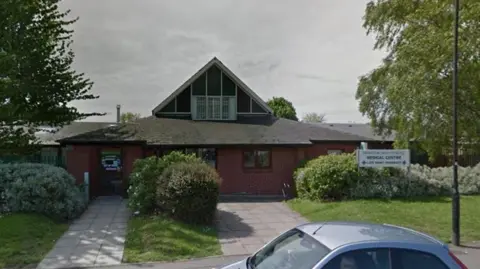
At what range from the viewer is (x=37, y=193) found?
10977mm

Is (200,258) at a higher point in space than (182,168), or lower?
lower

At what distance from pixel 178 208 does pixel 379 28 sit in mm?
16897

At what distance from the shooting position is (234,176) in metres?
17.5

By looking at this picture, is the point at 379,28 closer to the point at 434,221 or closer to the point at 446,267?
the point at 434,221

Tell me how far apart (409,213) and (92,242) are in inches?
360

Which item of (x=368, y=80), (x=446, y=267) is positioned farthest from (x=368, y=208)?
(x=368, y=80)

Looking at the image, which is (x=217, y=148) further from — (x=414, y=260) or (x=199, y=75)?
(x=414, y=260)

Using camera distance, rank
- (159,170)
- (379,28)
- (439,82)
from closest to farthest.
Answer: (159,170) → (439,82) → (379,28)

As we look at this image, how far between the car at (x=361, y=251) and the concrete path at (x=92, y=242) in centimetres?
486

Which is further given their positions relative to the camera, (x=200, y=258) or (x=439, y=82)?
(x=439, y=82)

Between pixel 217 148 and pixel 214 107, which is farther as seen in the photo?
pixel 214 107

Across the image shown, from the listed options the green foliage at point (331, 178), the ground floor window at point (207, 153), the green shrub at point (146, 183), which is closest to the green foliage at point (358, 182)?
the green foliage at point (331, 178)

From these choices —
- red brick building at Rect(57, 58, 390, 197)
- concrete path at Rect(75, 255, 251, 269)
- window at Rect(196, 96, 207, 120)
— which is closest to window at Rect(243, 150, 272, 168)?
red brick building at Rect(57, 58, 390, 197)

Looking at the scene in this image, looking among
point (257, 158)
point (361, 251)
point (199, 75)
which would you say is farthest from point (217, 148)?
point (361, 251)
